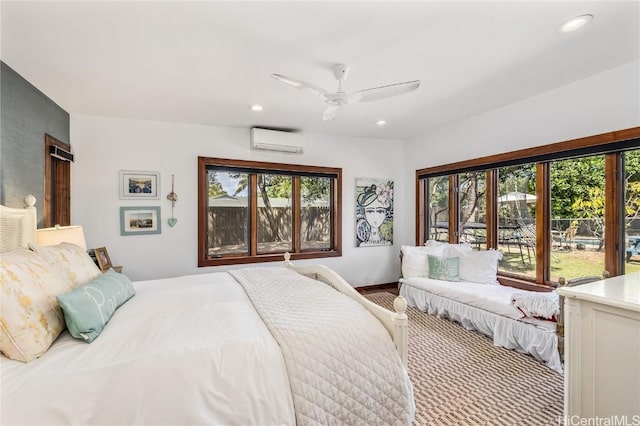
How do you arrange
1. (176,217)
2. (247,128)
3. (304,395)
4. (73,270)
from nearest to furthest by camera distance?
(304,395), (73,270), (176,217), (247,128)

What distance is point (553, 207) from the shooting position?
3162mm

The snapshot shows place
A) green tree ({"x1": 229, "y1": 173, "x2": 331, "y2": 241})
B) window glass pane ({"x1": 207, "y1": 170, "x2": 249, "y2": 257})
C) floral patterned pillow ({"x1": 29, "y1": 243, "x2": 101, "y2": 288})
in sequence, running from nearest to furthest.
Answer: floral patterned pillow ({"x1": 29, "y1": 243, "x2": 101, "y2": 288}), window glass pane ({"x1": 207, "y1": 170, "x2": 249, "y2": 257}), green tree ({"x1": 229, "y1": 173, "x2": 331, "y2": 241})

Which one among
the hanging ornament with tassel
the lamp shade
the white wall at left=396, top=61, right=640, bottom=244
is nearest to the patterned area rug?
the white wall at left=396, top=61, right=640, bottom=244

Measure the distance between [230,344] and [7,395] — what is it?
77 cm

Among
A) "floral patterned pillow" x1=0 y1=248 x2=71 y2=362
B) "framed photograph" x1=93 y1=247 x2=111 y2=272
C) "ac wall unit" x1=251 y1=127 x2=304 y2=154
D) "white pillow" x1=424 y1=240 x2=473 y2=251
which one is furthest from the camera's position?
A: "ac wall unit" x1=251 y1=127 x2=304 y2=154

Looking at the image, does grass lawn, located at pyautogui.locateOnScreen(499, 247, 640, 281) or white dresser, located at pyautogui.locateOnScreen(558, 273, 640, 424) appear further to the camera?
grass lawn, located at pyautogui.locateOnScreen(499, 247, 640, 281)

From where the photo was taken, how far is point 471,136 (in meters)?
3.87

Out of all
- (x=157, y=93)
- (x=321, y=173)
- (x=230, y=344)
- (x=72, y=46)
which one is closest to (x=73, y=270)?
(x=230, y=344)

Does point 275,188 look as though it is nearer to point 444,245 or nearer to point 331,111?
point 331,111

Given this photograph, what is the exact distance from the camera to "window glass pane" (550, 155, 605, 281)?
9.14 feet

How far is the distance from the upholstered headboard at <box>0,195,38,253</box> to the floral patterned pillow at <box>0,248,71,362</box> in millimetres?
656

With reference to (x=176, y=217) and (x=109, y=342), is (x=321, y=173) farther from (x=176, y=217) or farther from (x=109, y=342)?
(x=109, y=342)

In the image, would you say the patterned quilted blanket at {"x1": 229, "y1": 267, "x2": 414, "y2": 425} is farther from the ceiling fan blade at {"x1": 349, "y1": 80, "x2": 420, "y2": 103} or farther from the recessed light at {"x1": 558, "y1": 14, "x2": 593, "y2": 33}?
the recessed light at {"x1": 558, "y1": 14, "x2": 593, "y2": 33}

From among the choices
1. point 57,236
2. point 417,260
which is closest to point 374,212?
point 417,260
